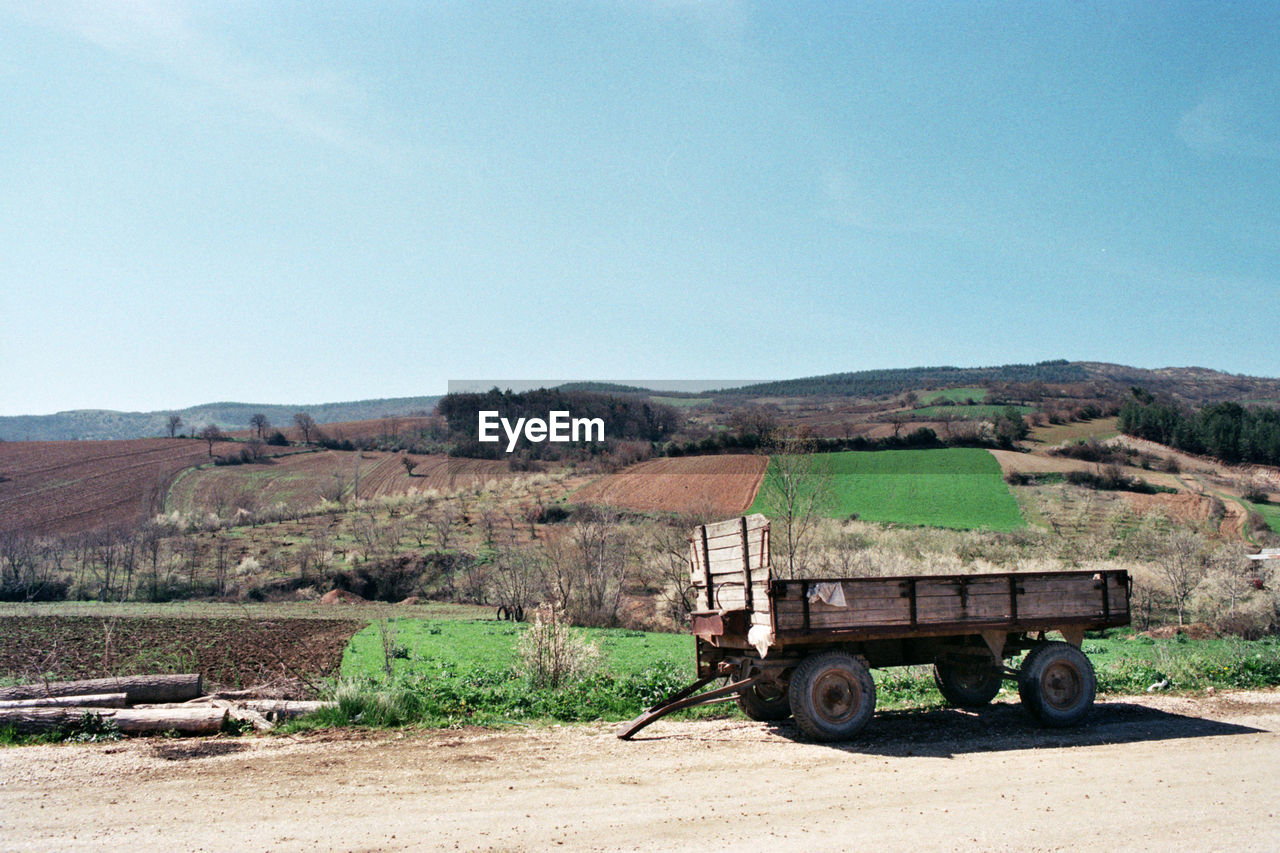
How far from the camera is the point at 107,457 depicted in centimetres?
8375

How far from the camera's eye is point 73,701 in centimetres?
1039

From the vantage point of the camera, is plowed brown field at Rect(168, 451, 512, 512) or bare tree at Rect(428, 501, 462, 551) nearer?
bare tree at Rect(428, 501, 462, 551)

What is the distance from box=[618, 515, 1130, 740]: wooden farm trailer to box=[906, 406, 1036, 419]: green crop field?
7681 centimetres

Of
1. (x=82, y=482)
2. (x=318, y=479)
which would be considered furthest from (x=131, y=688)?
(x=318, y=479)

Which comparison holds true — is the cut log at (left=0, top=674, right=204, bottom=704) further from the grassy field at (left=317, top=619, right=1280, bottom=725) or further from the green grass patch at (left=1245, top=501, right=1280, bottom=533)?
the green grass patch at (left=1245, top=501, right=1280, bottom=533)

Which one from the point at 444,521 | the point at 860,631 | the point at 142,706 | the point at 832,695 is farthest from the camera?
the point at 444,521

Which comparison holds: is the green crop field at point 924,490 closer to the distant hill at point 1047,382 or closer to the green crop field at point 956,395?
the green crop field at point 956,395

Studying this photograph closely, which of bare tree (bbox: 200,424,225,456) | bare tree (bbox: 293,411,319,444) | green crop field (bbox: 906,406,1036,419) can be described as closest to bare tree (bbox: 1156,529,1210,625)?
green crop field (bbox: 906,406,1036,419)

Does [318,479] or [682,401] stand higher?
[682,401]

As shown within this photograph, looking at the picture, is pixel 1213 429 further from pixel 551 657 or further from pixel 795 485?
pixel 551 657

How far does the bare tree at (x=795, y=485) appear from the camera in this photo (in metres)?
39.6

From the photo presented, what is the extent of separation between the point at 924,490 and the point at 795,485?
99.1 ft

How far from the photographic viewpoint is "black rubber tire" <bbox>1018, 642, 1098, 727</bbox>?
420 inches

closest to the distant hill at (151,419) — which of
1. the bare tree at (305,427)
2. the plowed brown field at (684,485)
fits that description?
the bare tree at (305,427)
